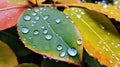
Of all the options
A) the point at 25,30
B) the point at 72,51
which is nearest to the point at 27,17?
the point at 25,30

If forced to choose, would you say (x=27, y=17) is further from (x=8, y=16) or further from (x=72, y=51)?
(x=72, y=51)

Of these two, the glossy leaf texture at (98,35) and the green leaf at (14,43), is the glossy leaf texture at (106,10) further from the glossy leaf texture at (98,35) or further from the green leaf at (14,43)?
the green leaf at (14,43)

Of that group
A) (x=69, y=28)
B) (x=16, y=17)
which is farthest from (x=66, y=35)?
(x=16, y=17)

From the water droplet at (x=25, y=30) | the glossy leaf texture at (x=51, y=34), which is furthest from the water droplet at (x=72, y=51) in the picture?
the water droplet at (x=25, y=30)

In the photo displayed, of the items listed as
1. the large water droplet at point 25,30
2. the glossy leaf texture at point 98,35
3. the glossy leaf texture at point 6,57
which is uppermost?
the large water droplet at point 25,30

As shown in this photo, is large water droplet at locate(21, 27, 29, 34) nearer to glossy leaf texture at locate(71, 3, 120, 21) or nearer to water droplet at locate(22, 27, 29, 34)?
water droplet at locate(22, 27, 29, 34)

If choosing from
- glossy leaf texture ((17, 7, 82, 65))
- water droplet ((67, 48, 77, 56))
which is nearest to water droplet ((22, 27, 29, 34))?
glossy leaf texture ((17, 7, 82, 65))
